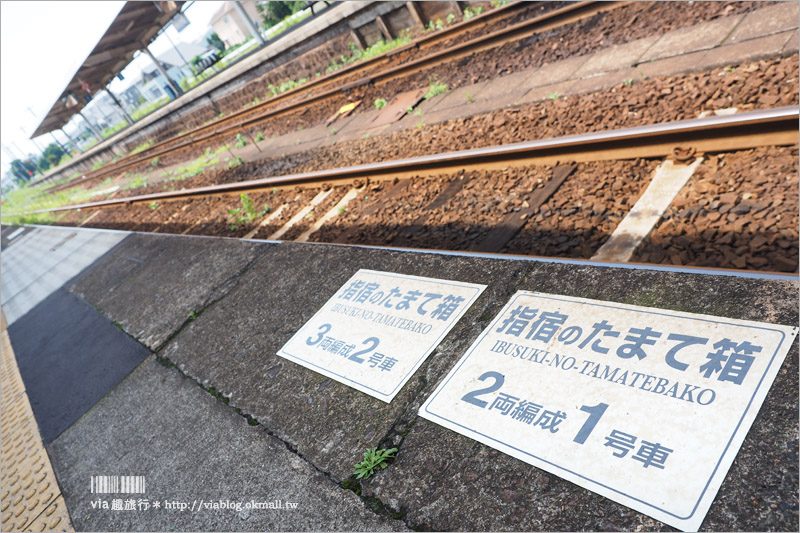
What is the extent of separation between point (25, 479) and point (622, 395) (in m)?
3.65

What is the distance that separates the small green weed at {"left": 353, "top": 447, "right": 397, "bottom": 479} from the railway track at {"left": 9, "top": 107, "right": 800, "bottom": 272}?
1683mm

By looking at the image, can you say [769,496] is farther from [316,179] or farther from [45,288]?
[45,288]

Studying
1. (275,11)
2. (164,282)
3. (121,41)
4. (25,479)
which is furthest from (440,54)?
(275,11)

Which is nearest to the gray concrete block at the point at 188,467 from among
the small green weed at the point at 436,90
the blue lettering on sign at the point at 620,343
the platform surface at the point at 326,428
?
the platform surface at the point at 326,428

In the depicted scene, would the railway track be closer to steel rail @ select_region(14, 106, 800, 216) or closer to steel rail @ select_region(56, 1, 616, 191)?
steel rail @ select_region(14, 106, 800, 216)

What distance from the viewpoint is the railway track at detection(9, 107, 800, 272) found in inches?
113

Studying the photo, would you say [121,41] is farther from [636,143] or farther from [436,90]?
[636,143]

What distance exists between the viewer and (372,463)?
1.98 metres

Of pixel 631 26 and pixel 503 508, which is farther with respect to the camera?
pixel 631 26

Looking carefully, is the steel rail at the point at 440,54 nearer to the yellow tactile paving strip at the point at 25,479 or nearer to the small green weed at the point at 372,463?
the small green weed at the point at 372,463

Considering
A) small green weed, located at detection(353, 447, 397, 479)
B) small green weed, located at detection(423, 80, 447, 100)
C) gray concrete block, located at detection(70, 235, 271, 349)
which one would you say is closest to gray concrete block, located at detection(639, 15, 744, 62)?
small green weed, located at detection(423, 80, 447, 100)

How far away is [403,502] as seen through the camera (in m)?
1.81

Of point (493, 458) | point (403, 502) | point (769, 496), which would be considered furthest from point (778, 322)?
point (403, 502)

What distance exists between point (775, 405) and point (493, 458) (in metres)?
0.96
